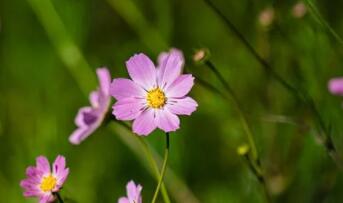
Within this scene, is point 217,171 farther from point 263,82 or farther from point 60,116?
point 60,116

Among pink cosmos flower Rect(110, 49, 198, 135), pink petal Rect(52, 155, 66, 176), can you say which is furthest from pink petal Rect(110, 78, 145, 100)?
pink petal Rect(52, 155, 66, 176)

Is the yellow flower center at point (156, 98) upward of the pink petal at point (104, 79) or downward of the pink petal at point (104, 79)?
downward

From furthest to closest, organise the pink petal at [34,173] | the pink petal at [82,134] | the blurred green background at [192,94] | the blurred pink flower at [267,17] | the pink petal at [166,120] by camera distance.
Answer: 1. the blurred green background at [192,94]
2. the blurred pink flower at [267,17]
3. the pink petal at [82,134]
4. the pink petal at [34,173]
5. the pink petal at [166,120]

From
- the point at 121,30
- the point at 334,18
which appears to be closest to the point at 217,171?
the point at 334,18

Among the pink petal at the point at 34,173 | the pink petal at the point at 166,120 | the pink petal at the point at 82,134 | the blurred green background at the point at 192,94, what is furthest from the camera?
the blurred green background at the point at 192,94

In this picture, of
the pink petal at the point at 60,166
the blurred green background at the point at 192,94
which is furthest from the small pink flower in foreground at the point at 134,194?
the blurred green background at the point at 192,94

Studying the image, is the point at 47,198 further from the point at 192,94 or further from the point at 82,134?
the point at 192,94

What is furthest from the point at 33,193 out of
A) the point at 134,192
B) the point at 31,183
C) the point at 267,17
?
the point at 267,17

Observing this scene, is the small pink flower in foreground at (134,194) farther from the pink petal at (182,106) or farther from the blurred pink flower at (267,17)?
the blurred pink flower at (267,17)
